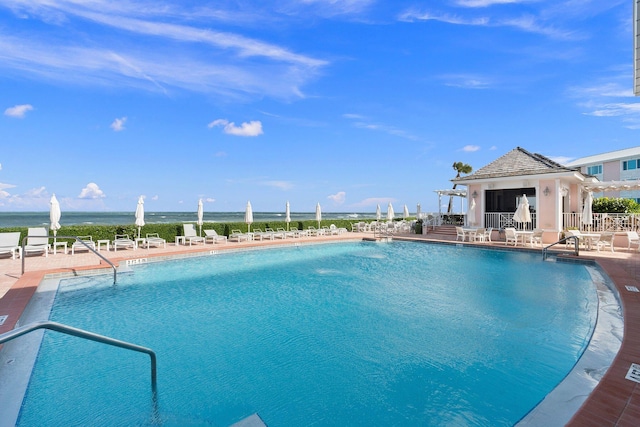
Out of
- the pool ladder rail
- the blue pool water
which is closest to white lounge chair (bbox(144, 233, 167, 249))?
the blue pool water

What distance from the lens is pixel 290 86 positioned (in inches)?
698

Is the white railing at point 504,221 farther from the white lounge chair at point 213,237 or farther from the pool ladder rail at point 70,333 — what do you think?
the pool ladder rail at point 70,333

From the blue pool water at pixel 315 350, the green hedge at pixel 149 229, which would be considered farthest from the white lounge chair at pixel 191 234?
the blue pool water at pixel 315 350

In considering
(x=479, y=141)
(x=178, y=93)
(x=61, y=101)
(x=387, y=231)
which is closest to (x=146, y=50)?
(x=178, y=93)

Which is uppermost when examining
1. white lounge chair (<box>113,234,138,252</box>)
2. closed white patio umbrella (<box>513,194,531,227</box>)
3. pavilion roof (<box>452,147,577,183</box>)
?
pavilion roof (<box>452,147,577,183</box>)

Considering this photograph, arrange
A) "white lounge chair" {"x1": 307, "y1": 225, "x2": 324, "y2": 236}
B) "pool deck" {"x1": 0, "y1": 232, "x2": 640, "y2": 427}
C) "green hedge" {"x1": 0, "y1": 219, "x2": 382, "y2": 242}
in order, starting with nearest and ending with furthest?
"pool deck" {"x1": 0, "y1": 232, "x2": 640, "y2": 427} → "green hedge" {"x1": 0, "y1": 219, "x2": 382, "y2": 242} → "white lounge chair" {"x1": 307, "y1": 225, "x2": 324, "y2": 236}

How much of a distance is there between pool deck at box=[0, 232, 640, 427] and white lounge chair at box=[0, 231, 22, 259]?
361mm

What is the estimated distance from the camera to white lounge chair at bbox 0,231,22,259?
11508 mm

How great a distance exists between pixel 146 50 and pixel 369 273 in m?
13.0

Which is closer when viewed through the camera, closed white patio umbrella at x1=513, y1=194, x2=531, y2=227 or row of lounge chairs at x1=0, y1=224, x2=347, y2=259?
row of lounge chairs at x1=0, y1=224, x2=347, y2=259

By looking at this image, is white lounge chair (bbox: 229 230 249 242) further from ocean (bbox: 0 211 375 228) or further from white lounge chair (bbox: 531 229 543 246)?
ocean (bbox: 0 211 375 228)

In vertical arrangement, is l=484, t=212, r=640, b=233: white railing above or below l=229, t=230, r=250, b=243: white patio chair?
above

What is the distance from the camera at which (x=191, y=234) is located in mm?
16188

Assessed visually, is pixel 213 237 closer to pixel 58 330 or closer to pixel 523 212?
pixel 58 330
